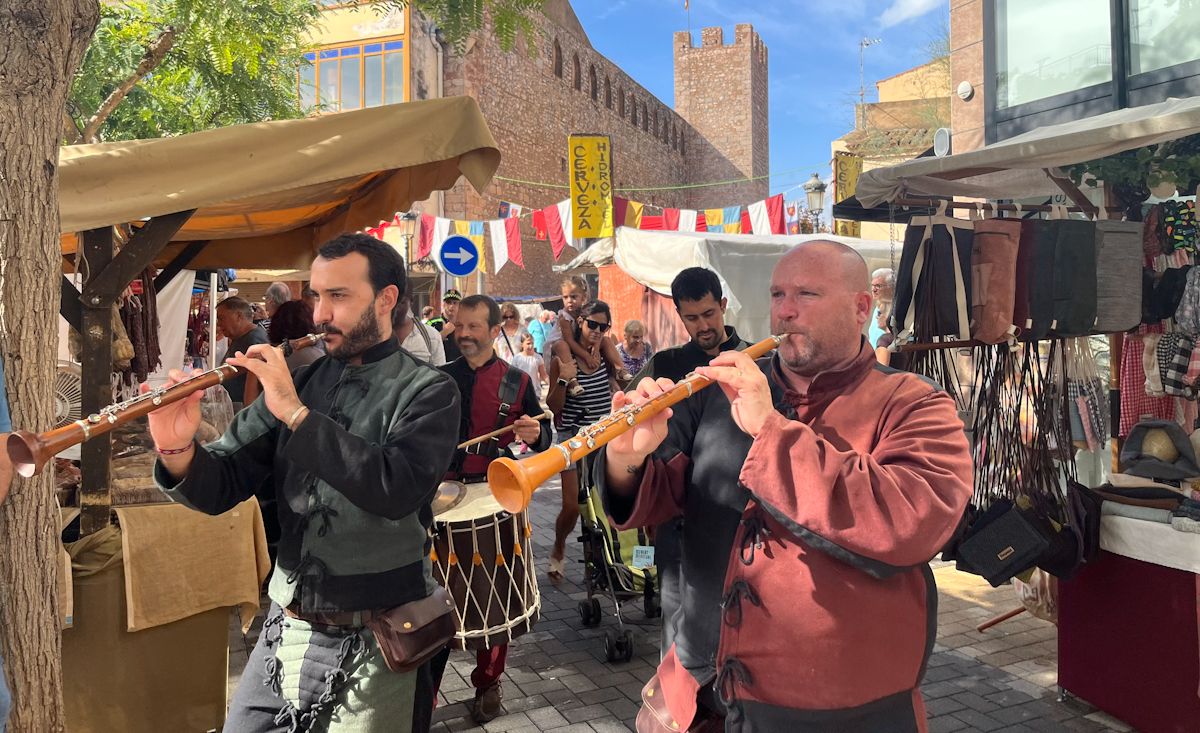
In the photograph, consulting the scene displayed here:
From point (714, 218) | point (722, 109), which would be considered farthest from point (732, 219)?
point (722, 109)

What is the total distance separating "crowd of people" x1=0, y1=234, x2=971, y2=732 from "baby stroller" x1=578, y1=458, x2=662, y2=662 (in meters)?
2.24

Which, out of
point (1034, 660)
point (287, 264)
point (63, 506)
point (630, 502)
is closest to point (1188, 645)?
point (1034, 660)

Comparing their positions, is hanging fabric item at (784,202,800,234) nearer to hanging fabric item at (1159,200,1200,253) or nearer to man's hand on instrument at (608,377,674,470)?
hanging fabric item at (1159,200,1200,253)

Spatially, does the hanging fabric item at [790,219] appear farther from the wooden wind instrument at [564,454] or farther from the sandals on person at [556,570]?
the wooden wind instrument at [564,454]

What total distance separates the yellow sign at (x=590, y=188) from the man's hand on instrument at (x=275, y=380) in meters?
12.6

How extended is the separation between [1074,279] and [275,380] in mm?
3747

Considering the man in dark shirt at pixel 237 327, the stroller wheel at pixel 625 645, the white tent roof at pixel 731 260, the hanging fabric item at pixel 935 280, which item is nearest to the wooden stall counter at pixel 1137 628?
the hanging fabric item at pixel 935 280

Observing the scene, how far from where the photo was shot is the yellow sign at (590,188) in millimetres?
14570

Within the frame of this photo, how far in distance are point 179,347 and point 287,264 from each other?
3369 mm

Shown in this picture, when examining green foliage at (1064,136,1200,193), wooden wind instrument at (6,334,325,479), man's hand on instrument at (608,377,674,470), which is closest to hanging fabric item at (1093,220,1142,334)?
green foliage at (1064,136,1200,193)

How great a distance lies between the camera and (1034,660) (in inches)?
177

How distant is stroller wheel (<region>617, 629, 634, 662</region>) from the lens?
4473 mm

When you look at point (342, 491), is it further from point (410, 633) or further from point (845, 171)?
point (845, 171)

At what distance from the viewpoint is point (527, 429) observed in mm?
4129
